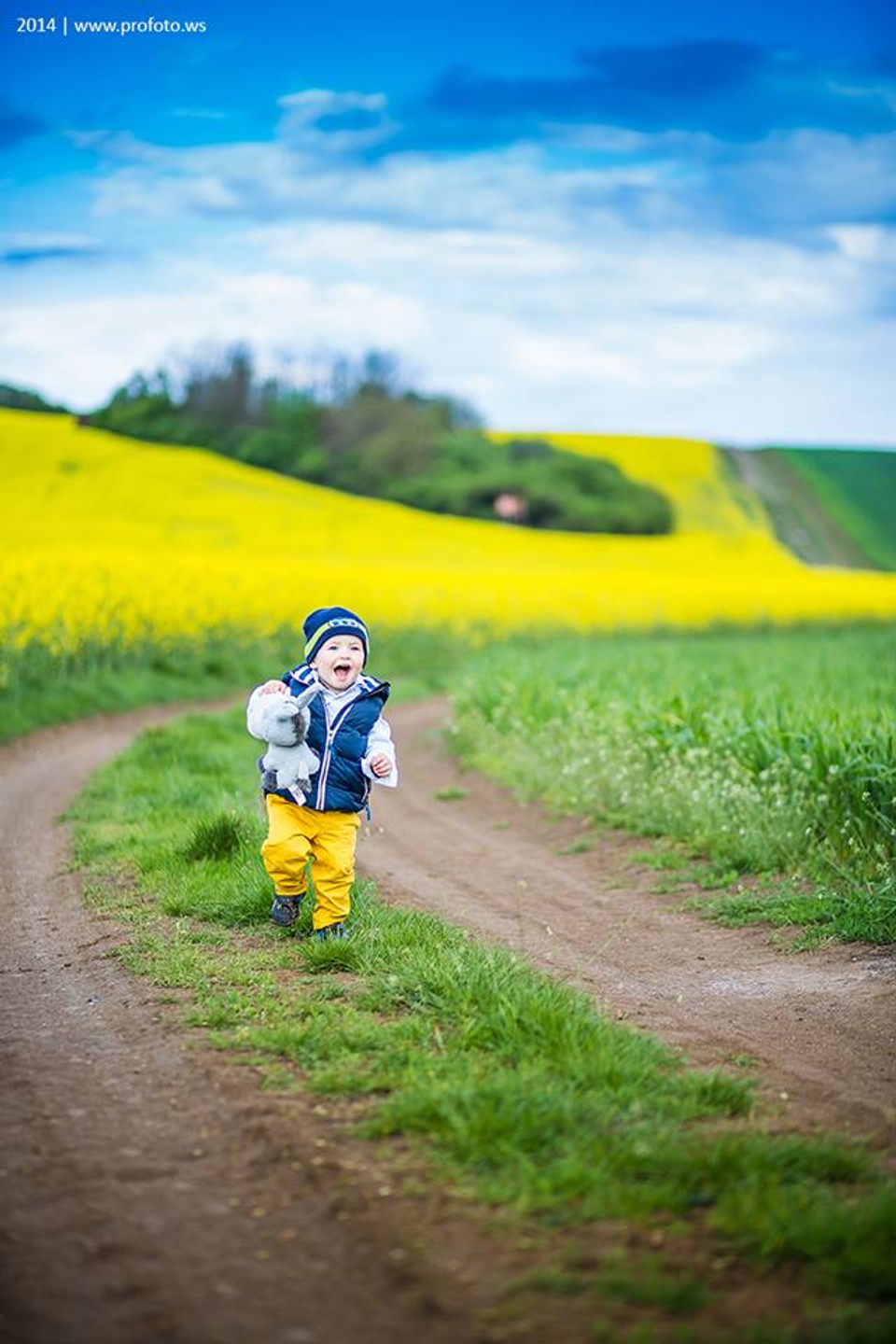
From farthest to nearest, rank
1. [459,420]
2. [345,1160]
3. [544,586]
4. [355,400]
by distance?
[459,420]
[355,400]
[544,586]
[345,1160]

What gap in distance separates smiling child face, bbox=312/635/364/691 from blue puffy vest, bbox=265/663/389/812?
0.09 m

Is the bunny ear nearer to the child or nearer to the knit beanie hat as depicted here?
the child

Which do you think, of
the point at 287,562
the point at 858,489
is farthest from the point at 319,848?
the point at 858,489

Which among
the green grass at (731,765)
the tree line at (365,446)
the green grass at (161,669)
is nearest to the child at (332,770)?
the green grass at (731,765)

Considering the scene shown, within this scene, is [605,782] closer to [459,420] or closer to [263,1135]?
[263,1135]

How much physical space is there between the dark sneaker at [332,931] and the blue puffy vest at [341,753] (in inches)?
21.3

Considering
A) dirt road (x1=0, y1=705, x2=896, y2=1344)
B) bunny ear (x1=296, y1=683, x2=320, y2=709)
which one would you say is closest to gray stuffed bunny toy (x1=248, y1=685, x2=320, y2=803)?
bunny ear (x1=296, y1=683, x2=320, y2=709)

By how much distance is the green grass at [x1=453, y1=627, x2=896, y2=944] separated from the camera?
723 centimetres

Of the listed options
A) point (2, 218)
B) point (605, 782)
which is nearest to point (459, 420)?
point (2, 218)

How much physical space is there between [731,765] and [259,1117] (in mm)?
5694

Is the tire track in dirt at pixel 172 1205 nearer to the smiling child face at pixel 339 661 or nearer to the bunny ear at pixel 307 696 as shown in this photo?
the bunny ear at pixel 307 696

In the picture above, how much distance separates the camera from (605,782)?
9.85 m

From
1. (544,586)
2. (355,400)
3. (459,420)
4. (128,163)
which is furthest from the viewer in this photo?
(459,420)

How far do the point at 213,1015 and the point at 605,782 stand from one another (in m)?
5.47
